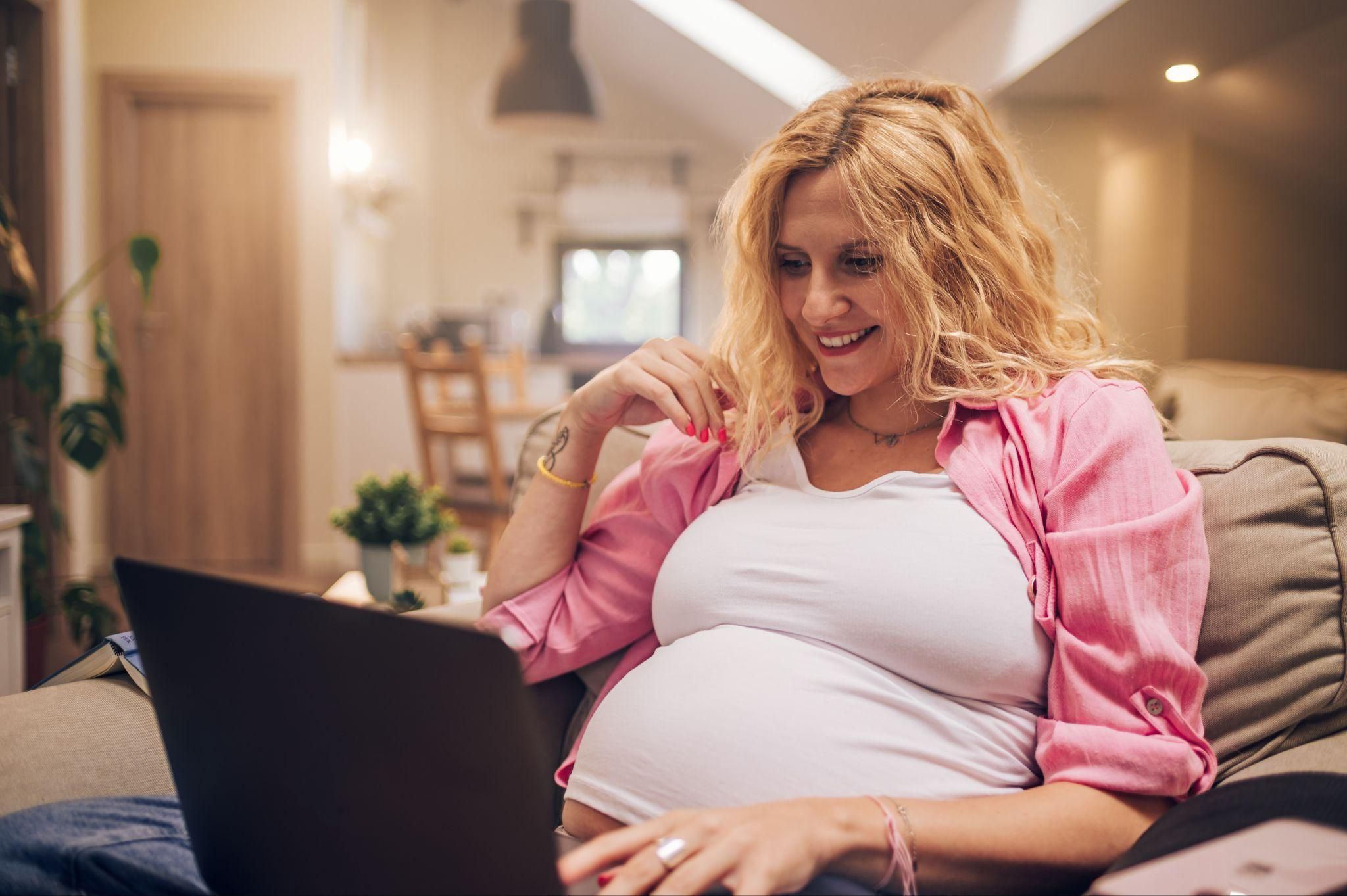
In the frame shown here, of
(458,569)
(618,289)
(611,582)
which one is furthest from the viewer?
(618,289)

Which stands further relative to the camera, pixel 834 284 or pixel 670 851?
pixel 834 284

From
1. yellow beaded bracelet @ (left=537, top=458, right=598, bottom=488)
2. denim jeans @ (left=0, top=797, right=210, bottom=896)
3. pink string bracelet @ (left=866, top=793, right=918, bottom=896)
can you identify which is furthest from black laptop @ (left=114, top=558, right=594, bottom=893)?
yellow beaded bracelet @ (left=537, top=458, right=598, bottom=488)

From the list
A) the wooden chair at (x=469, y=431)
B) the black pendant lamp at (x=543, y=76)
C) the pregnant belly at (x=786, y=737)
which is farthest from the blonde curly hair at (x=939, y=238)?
the black pendant lamp at (x=543, y=76)

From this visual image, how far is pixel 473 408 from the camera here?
359 cm

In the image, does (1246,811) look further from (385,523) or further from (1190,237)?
(1190,237)

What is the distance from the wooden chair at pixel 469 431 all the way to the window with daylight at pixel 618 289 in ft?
12.4

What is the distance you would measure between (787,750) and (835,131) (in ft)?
2.01

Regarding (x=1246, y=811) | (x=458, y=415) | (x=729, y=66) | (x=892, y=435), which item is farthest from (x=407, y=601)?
(x=729, y=66)

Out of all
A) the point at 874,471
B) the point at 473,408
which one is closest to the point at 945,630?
the point at 874,471

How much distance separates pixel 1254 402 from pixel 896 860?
156cm

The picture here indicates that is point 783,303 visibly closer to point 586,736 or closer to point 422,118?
point 586,736

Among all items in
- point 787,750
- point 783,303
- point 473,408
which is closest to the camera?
point 787,750

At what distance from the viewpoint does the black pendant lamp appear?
4.42 m

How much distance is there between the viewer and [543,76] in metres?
4.46
